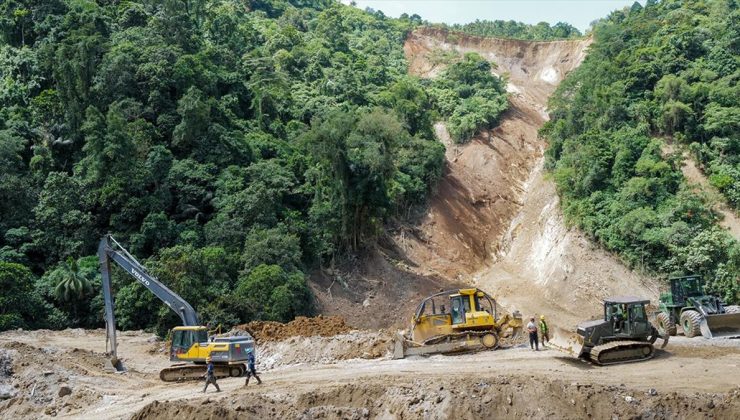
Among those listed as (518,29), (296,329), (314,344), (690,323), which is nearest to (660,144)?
(690,323)

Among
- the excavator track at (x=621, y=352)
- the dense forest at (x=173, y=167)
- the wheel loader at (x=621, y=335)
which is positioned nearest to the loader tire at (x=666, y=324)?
the wheel loader at (x=621, y=335)

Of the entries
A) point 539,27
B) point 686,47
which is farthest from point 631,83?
point 539,27

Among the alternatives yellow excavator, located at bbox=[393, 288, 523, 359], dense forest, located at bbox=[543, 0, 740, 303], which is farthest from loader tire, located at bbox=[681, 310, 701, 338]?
dense forest, located at bbox=[543, 0, 740, 303]

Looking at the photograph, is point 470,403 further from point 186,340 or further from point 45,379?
point 45,379

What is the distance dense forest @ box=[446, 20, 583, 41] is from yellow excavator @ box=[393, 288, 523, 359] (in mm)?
82236

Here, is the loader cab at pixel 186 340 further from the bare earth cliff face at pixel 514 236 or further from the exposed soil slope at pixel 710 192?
the exposed soil slope at pixel 710 192

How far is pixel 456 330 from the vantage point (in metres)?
24.0

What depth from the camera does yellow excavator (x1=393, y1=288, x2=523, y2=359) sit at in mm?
23922

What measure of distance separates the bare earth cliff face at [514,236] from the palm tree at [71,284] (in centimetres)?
2063

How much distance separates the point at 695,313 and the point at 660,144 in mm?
20375

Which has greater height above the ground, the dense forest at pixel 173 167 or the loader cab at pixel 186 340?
the dense forest at pixel 173 167

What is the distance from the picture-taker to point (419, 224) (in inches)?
2020

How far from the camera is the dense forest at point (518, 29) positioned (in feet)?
338

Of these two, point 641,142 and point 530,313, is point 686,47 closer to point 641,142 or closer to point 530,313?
point 641,142
